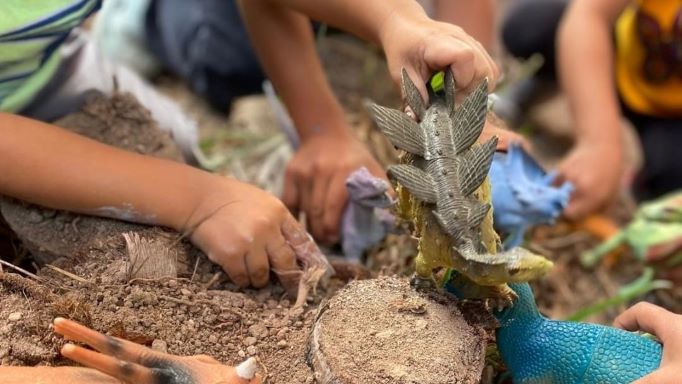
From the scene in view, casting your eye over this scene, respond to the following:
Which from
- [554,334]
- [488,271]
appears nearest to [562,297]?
[554,334]

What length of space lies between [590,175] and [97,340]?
3.88 feet

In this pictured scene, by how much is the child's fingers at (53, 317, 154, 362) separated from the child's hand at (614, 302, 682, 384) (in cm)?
44

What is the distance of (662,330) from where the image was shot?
0.82 metres

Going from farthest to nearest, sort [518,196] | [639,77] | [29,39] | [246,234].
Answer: [639,77] < [518,196] < [29,39] < [246,234]

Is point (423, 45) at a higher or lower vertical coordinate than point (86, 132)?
higher

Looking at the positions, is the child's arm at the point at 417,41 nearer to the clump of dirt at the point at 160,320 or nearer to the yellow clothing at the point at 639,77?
the clump of dirt at the point at 160,320

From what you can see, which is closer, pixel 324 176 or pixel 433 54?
pixel 433 54

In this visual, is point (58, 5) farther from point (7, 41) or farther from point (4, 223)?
point (4, 223)

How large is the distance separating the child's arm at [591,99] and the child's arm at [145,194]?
856 millimetres

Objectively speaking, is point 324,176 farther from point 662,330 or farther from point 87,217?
point 662,330

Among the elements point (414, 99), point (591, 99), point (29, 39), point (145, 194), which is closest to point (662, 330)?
point (414, 99)

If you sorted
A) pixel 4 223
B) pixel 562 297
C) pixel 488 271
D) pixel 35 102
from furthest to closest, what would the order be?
pixel 562 297 < pixel 35 102 < pixel 4 223 < pixel 488 271

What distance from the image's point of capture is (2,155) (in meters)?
0.92

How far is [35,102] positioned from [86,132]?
0.37 feet
